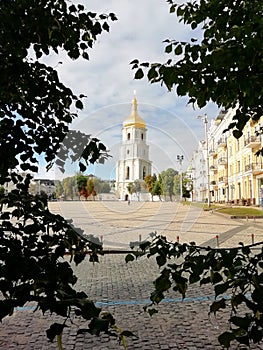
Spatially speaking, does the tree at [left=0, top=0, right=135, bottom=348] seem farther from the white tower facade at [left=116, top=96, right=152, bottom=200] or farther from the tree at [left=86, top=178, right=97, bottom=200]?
the white tower facade at [left=116, top=96, right=152, bottom=200]

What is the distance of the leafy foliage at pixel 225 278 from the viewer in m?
1.66

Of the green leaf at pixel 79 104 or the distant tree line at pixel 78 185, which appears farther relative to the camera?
the distant tree line at pixel 78 185

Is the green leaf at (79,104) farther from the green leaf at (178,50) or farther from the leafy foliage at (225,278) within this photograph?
the leafy foliage at (225,278)

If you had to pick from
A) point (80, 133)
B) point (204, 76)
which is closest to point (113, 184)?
point (80, 133)

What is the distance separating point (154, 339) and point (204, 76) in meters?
3.93

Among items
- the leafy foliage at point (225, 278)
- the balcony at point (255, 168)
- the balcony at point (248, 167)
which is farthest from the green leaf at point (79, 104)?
the balcony at point (248, 167)

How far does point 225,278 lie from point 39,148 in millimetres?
1402

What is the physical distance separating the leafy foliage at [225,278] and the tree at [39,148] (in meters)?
0.48

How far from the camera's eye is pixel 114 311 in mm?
5957

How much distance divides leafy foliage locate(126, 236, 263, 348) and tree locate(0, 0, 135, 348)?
0.48 metres

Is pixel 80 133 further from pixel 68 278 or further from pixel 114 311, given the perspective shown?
pixel 114 311

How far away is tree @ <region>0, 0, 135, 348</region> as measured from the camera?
1.50m

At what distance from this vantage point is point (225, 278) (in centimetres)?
198

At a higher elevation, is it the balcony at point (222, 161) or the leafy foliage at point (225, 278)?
the balcony at point (222, 161)
